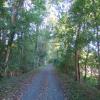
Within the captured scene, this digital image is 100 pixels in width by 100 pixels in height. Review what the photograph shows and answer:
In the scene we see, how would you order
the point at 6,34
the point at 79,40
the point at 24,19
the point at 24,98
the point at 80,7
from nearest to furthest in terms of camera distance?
the point at 24,98 → the point at 80,7 → the point at 79,40 → the point at 6,34 → the point at 24,19

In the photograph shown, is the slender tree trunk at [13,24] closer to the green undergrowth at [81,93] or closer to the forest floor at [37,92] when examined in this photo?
the forest floor at [37,92]

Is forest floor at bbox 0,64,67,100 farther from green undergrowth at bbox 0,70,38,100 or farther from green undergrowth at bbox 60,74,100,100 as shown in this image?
green undergrowth at bbox 60,74,100,100

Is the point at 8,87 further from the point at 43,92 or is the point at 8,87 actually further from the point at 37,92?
the point at 43,92

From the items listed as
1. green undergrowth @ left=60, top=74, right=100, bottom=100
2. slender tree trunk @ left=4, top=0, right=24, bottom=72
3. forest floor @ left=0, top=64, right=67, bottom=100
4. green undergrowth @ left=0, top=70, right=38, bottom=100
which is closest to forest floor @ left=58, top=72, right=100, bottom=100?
green undergrowth @ left=60, top=74, right=100, bottom=100

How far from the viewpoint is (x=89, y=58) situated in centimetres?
2850

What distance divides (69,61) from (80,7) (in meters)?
16.2

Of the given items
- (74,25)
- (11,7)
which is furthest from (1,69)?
(74,25)

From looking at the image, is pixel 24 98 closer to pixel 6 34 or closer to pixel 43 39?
pixel 6 34

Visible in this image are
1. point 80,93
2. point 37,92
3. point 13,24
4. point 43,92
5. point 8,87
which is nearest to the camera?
point 80,93

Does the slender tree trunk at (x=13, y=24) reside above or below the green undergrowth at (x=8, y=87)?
above

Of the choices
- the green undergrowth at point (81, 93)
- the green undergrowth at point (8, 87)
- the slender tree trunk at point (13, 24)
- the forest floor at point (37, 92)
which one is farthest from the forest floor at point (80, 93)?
the slender tree trunk at point (13, 24)

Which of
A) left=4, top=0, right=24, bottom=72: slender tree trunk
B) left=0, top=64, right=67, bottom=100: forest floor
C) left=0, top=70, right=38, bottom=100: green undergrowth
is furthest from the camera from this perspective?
left=4, top=0, right=24, bottom=72: slender tree trunk

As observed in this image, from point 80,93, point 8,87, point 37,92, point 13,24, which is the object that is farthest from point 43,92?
point 13,24

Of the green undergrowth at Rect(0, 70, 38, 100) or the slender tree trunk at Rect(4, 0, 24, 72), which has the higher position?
the slender tree trunk at Rect(4, 0, 24, 72)
